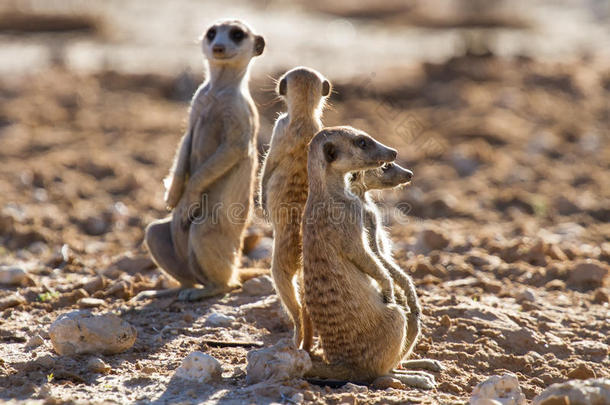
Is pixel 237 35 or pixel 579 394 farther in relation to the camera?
pixel 237 35

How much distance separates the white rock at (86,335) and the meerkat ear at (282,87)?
1731 millimetres

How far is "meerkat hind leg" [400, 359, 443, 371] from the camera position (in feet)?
17.3

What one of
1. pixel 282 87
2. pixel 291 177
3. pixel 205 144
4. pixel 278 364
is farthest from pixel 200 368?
pixel 205 144

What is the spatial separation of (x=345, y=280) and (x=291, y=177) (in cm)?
89

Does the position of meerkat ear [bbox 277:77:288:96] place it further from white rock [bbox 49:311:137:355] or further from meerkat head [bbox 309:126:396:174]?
white rock [bbox 49:311:137:355]

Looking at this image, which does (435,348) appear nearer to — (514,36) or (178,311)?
(178,311)

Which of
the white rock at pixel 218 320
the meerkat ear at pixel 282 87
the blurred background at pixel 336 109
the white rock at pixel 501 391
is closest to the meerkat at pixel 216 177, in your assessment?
the white rock at pixel 218 320

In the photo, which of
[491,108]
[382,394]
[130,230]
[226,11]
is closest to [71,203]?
[130,230]

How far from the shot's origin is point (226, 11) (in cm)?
2839

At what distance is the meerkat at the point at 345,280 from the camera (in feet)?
16.0

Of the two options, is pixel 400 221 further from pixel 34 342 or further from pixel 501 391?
pixel 501 391

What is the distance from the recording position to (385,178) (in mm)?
5480

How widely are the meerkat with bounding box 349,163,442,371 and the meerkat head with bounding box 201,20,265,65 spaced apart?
182cm

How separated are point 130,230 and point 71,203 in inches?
49.3
